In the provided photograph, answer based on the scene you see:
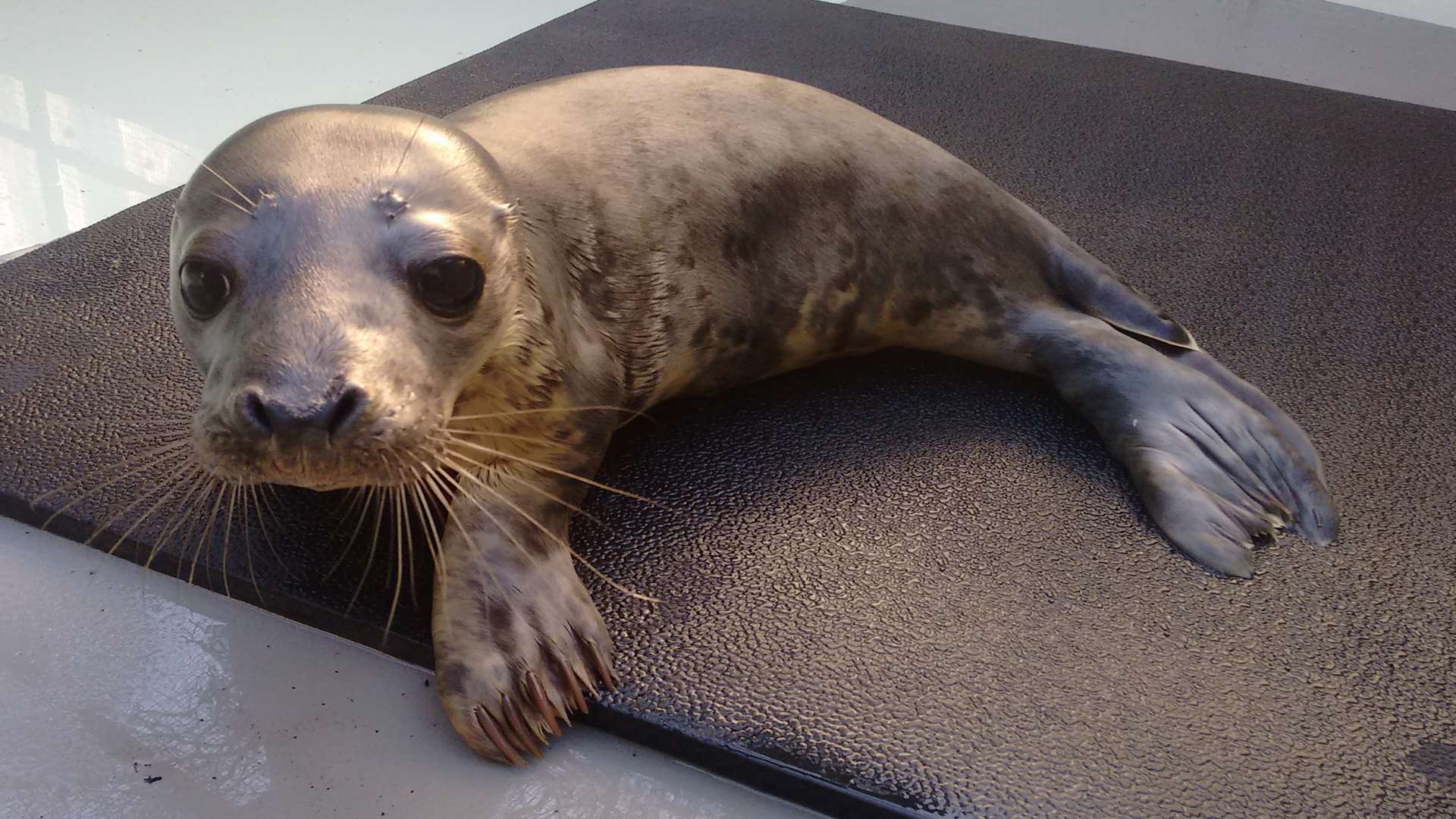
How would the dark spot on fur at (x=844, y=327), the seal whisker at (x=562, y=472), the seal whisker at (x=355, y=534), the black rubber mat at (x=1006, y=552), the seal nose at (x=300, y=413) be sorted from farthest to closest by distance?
the dark spot on fur at (x=844, y=327) → the seal whisker at (x=355, y=534) → the seal whisker at (x=562, y=472) → the black rubber mat at (x=1006, y=552) → the seal nose at (x=300, y=413)

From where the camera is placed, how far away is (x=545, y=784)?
1.56m

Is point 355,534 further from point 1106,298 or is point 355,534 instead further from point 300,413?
point 1106,298

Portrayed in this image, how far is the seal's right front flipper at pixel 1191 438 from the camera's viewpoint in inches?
77.4

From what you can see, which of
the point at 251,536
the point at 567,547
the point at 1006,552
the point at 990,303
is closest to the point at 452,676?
the point at 567,547

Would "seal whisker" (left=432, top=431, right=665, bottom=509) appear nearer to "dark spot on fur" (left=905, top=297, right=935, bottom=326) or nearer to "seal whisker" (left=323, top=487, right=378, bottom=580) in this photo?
"seal whisker" (left=323, top=487, right=378, bottom=580)

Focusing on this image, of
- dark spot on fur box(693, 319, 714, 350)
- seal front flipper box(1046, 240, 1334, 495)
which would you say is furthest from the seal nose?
seal front flipper box(1046, 240, 1334, 495)

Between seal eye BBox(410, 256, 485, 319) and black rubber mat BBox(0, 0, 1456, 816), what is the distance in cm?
46

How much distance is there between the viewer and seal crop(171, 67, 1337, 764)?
1468 mm

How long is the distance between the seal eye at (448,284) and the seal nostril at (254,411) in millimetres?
256

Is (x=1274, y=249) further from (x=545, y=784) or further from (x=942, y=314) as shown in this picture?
(x=545, y=784)

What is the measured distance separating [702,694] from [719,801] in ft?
0.46

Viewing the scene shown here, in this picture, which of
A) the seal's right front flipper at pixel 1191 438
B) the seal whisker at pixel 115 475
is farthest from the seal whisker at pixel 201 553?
the seal's right front flipper at pixel 1191 438

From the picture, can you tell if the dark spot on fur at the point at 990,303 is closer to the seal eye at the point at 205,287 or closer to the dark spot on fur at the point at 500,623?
the dark spot on fur at the point at 500,623

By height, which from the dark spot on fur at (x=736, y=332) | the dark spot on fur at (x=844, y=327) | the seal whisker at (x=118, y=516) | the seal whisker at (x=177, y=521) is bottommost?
the seal whisker at (x=118, y=516)
